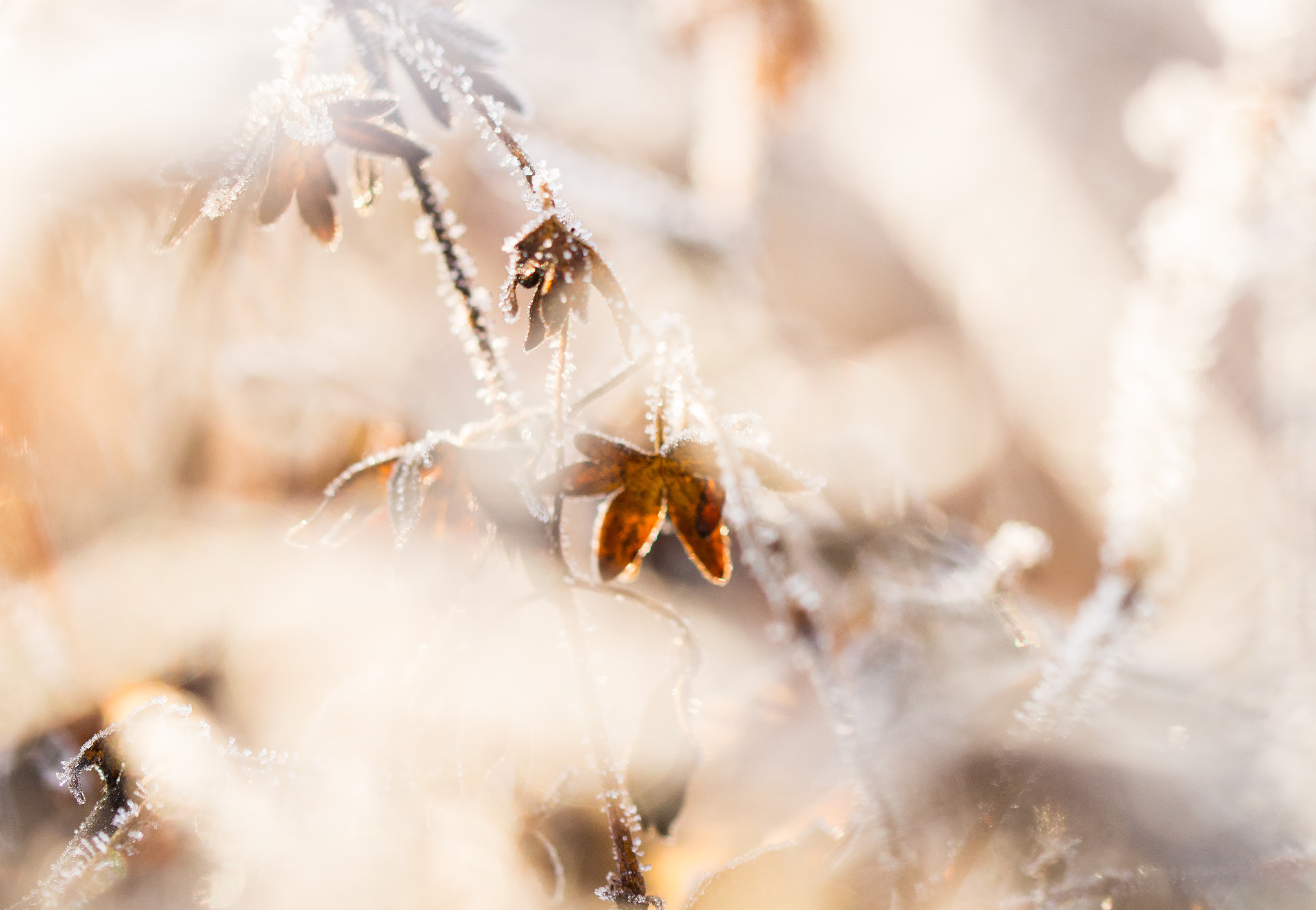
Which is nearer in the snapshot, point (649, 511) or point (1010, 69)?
point (649, 511)

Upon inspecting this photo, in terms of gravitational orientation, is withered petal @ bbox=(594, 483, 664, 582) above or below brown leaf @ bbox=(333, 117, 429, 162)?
below

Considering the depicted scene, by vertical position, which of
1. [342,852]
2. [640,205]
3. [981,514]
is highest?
[640,205]

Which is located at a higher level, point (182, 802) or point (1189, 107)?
point (1189, 107)

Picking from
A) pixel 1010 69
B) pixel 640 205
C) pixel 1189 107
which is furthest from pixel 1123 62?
pixel 640 205

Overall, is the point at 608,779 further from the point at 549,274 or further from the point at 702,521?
the point at 549,274

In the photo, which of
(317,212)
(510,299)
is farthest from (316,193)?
(510,299)

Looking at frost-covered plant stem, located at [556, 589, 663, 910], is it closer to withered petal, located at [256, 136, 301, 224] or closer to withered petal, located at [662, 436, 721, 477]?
withered petal, located at [662, 436, 721, 477]

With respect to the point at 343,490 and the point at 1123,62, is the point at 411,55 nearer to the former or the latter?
the point at 343,490

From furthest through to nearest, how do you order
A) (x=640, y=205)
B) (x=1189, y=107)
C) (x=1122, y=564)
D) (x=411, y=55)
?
(x=640, y=205) → (x=1189, y=107) → (x=1122, y=564) → (x=411, y=55)

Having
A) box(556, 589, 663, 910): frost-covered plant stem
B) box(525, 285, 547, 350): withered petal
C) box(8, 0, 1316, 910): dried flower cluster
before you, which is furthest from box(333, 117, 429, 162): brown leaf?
box(556, 589, 663, 910): frost-covered plant stem
